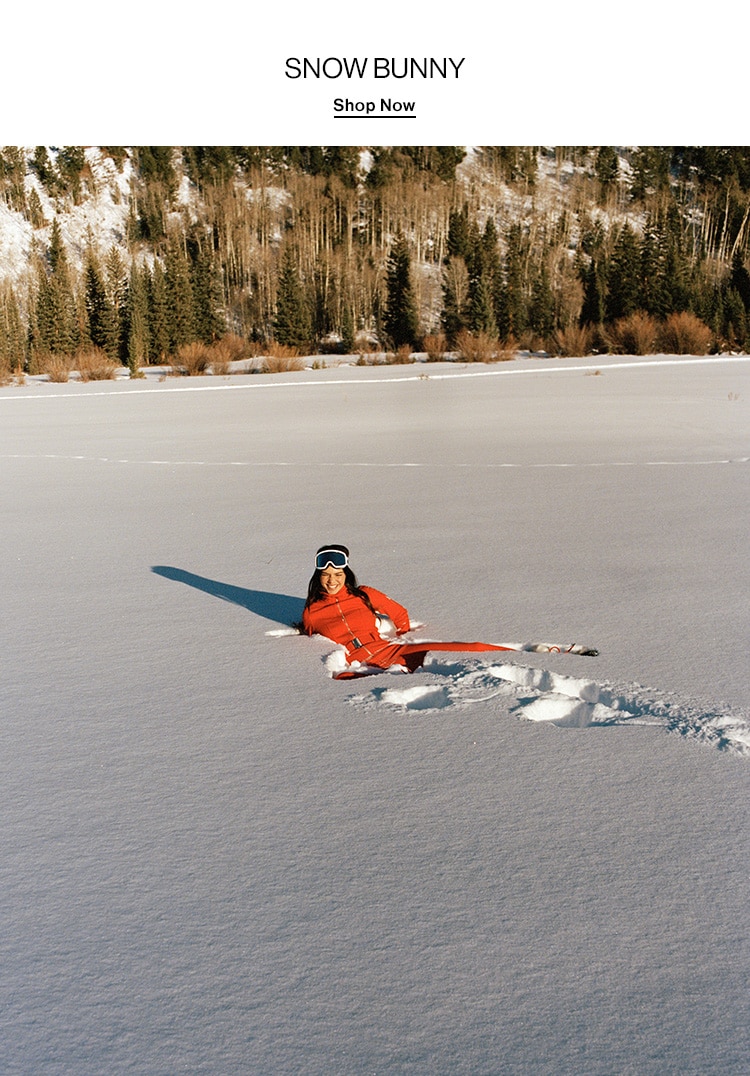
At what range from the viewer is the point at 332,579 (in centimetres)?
356

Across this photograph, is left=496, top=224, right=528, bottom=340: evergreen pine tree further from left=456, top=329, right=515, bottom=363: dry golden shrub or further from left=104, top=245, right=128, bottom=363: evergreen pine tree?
left=104, top=245, right=128, bottom=363: evergreen pine tree

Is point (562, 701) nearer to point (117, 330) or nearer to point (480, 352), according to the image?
point (480, 352)

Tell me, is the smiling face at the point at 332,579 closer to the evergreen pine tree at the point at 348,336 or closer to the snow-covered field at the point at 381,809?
the snow-covered field at the point at 381,809

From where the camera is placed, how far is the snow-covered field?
1496mm

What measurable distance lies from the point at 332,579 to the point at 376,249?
52.8 metres

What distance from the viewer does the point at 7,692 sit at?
3.04 meters

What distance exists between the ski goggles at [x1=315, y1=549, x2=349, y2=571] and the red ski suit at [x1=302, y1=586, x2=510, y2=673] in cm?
11

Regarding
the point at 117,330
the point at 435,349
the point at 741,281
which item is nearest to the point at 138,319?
the point at 117,330

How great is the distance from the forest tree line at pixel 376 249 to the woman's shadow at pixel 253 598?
1044 inches

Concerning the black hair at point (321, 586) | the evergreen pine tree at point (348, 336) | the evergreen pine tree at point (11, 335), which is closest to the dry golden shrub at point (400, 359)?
the evergreen pine tree at point (348, 336)

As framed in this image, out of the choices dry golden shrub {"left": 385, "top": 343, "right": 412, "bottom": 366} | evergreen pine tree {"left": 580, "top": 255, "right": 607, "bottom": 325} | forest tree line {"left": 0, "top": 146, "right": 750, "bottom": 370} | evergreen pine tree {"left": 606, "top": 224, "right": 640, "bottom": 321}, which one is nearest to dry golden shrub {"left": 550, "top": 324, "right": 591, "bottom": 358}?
forest tree line {"left": 0, "top": 146, "right": 750, "bottom": 370}

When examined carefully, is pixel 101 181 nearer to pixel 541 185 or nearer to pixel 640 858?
pixel 541 185

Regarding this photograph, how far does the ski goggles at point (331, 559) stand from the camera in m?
3.55

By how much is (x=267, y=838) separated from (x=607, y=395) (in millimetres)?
13850
